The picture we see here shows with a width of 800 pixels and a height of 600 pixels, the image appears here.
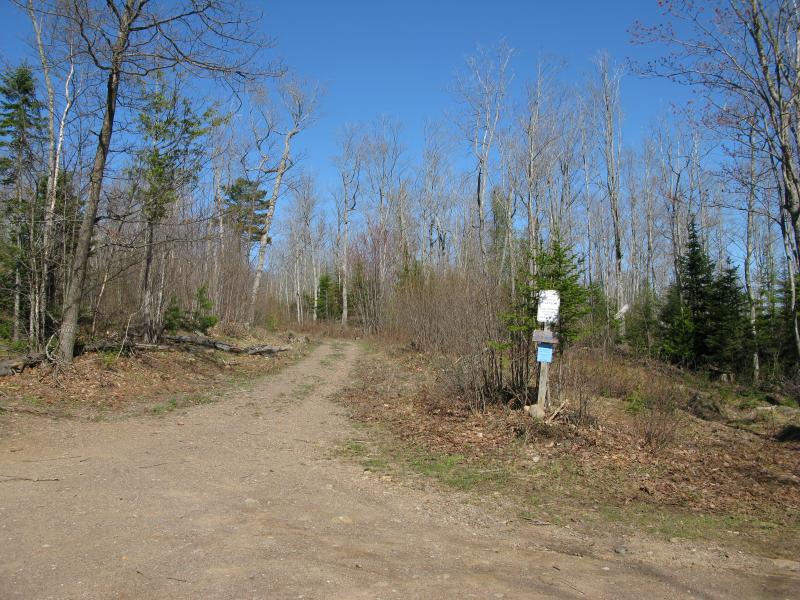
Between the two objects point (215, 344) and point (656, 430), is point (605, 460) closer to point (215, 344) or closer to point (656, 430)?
point (656, 430)

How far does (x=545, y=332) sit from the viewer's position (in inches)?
342

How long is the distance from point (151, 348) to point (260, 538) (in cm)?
1067

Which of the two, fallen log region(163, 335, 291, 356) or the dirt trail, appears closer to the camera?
the dirt trail

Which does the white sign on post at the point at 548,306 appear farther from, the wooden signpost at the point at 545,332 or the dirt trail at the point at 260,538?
the dirt trail at the point at 260,538

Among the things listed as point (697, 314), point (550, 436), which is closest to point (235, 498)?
point (550, 436)

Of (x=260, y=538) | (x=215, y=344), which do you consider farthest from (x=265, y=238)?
(x=260, y=538)

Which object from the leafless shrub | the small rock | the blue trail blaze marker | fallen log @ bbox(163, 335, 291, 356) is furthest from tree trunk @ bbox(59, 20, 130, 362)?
the small rock

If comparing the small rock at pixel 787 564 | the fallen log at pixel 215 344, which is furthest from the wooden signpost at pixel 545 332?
the fallen log at pixel 215 344

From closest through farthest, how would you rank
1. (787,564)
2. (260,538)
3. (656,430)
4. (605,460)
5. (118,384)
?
1. (260,538)
2. (787,564)
3. (605,460)
4. (656,430)
5. (118,384)

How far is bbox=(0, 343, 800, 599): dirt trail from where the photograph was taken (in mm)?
3562

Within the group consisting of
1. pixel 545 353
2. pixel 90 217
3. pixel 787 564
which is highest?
pixel 90 217

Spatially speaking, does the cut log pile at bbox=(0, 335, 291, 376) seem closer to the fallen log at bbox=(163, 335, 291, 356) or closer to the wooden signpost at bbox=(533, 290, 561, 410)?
the fallen log at bbox=(163, 335, 291, 356)

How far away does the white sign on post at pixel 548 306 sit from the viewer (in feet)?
28.5

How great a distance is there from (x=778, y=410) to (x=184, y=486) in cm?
1385
